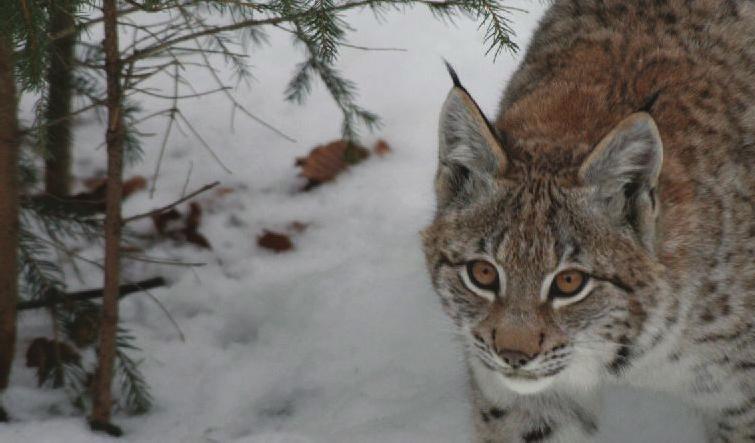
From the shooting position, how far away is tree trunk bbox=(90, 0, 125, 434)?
378 centimetres

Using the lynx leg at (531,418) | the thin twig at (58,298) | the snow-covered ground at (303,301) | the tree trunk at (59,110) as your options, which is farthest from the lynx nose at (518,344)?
the tree trunk at (59,110)

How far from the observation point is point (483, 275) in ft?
10.9

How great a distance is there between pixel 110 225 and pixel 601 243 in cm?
174

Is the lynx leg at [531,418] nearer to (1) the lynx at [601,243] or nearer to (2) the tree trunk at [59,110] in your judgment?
(1) the lynx at [601,243]

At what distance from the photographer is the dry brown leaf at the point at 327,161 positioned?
19.0ft

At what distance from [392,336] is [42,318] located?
148 cm

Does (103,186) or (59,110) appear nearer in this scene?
(59,110)

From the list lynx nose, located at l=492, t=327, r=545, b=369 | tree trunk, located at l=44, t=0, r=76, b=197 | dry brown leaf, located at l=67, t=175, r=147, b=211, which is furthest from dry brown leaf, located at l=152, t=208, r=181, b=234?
lynx nose, located at l=492, t=327, r=545, b=369

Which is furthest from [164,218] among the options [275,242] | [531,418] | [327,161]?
[531,418]

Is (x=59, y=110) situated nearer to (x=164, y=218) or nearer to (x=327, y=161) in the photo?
(x=164, y=218)

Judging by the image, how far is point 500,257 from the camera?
3.27 m

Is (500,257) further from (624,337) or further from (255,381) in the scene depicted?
(255,381)

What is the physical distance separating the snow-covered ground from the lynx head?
83cm

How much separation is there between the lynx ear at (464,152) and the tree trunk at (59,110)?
5.31 feet
